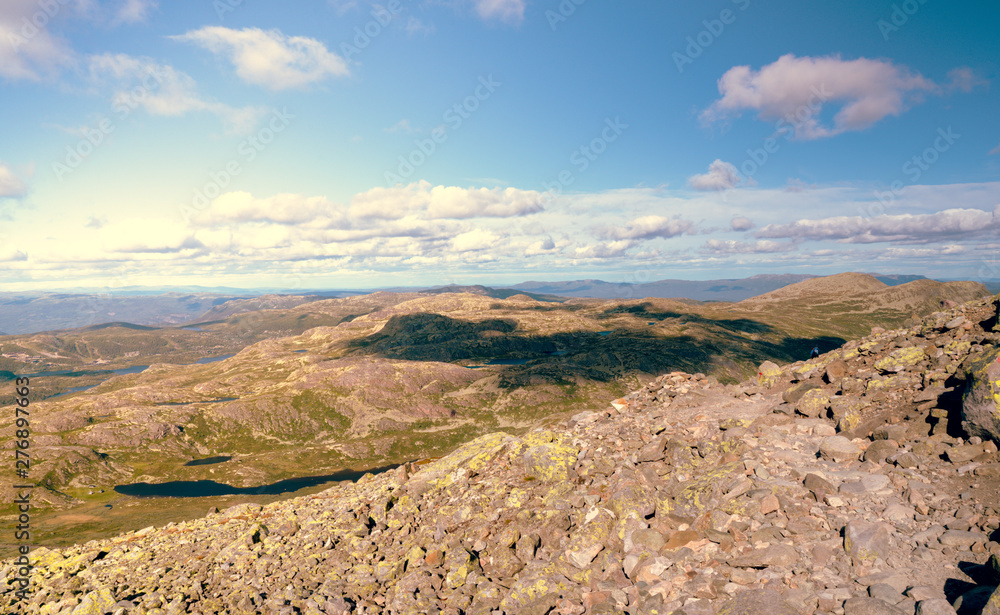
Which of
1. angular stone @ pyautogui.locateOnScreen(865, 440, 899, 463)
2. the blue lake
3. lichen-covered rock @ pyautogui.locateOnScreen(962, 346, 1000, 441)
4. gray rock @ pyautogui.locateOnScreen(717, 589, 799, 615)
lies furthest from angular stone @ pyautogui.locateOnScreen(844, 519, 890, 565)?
the blue lake

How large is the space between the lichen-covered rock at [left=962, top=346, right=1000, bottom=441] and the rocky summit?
8 centimetres

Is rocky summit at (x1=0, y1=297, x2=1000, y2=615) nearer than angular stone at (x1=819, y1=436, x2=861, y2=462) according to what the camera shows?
Yes

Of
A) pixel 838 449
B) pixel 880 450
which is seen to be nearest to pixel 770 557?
pixel 838 449

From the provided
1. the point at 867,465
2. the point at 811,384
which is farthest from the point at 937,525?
the point at 811,384

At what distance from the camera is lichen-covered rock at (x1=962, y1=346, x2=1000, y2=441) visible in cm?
1839

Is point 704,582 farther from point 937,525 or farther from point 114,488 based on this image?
point 114,488

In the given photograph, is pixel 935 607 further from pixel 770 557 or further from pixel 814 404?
pixel 814 404

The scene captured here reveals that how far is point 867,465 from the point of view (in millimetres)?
20562

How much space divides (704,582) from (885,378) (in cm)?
1884

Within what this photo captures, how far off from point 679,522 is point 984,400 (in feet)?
46.6

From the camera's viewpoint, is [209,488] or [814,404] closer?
[814,404]

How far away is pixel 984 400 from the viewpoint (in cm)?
1870

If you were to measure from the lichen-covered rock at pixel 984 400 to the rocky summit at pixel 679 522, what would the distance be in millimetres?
83

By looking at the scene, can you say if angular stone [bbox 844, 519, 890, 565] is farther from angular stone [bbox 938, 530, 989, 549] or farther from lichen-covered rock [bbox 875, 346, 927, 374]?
lichen-covered rock [bbox 875, 346, 927, 374]
